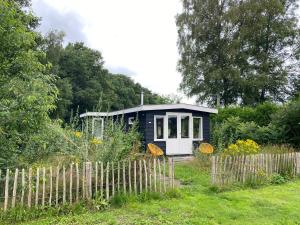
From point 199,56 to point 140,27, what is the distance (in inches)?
392

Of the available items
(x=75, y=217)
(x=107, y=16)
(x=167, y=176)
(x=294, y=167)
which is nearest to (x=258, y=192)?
(x=167, y=176)

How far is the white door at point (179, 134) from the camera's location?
15805 mm

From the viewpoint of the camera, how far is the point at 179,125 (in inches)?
631

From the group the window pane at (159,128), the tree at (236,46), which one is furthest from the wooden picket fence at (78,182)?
the tree at (236,46)

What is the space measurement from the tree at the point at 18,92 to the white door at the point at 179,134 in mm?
9087

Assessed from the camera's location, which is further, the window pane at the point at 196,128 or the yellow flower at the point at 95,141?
the window pane at the point at 196,128

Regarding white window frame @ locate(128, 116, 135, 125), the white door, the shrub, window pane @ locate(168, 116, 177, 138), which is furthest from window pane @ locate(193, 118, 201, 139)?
the shrub

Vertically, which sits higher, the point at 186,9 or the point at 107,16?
the point at 186,9

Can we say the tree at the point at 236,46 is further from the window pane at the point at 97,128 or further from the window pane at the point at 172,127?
the window pane at the point at 97,128

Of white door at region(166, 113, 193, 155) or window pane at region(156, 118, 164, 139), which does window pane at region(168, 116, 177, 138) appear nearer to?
white door at region(166, 113, 193, 155)

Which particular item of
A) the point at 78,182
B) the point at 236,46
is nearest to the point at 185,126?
the point at 78,182

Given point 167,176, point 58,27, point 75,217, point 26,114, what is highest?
point 58,27

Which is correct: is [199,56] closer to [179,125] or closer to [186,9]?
[186,9]

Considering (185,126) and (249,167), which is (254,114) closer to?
(185,126)
